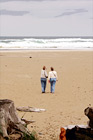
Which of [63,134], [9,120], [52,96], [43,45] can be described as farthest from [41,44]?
[63,134]

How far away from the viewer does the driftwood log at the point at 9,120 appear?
31.4ft

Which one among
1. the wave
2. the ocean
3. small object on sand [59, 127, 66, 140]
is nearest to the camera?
small object on sand [59, 127, 66, 140]

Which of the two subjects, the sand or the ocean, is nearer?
the sand

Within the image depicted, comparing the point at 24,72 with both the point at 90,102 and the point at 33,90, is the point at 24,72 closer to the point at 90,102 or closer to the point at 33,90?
the point at 33,90

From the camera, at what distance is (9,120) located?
963 cm

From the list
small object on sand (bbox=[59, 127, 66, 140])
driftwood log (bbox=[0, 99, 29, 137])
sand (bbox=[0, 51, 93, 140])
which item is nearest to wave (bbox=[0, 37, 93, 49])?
sand (bbox=[0, 51, 93, 140])

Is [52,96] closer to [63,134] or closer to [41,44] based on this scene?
A: [63,134]

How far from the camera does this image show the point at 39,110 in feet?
51.0

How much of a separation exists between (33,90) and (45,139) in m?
10.0

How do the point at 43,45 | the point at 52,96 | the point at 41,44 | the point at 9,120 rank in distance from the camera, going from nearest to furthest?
1. the point at 9,120
2. the point at 52,96
3. the point at 43,45
4. the point at 41,44

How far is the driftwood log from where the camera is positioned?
31.4ft

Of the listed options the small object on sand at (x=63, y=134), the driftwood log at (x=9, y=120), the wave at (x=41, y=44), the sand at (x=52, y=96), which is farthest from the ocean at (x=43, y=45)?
the small object on sand at (x=63, y=134)

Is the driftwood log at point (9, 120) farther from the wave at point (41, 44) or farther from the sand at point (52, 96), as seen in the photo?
the wave at point (41, 44)

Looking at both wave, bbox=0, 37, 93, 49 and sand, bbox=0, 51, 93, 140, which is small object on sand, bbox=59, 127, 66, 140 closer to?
sand, bbox=0, 51, 93, 140
